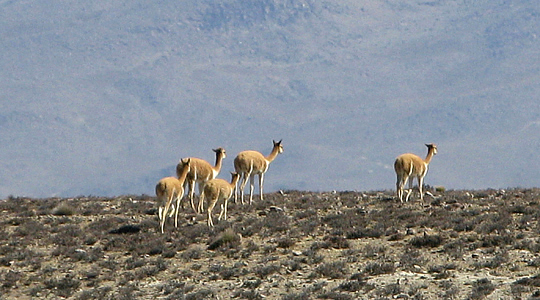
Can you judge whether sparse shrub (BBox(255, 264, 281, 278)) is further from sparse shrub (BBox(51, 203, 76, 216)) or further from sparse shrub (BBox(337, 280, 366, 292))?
sparse shrub (BBox(51, 203, 76, 216))

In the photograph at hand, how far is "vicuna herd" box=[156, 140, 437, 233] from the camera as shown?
30297mm

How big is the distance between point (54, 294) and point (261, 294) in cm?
477

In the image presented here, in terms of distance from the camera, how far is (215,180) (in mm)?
31891

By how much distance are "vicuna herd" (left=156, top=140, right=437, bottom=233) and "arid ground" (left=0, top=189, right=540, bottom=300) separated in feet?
1.79

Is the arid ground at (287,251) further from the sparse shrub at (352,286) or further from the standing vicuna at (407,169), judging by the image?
the standing vicuna at (407,169)

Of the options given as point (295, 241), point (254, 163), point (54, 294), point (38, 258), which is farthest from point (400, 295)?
point (254, 163)

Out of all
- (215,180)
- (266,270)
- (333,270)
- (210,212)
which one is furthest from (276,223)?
(333,270)

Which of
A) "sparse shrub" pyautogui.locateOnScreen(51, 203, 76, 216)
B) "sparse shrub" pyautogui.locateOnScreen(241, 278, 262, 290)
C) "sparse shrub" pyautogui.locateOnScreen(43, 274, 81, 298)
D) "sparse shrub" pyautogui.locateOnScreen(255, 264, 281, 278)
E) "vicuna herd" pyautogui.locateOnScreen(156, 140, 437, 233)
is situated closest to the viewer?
"sparse shrub" pyautogui.locateOnScreen(241, 278, 262, 290)

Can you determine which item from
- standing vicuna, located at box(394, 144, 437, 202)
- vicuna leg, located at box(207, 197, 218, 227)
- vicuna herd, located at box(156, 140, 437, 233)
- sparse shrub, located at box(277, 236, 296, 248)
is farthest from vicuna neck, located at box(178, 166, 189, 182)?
standing vicuna, located at box(394, 144, 437, 202)

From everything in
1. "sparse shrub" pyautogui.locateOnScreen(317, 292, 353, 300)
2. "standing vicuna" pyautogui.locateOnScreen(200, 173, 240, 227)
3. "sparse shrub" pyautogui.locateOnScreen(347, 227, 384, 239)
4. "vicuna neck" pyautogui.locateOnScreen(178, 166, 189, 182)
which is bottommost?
"sparse shrub" pyautogui.locateOnScreen(317, 292, 353, 300)

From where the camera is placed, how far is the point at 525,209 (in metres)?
30.5

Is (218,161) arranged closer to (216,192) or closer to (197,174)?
(197,174)

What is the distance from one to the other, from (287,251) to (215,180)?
212 inches

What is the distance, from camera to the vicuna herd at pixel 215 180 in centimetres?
3030
